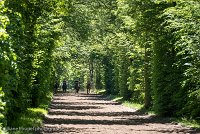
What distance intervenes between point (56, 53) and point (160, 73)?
13811 mm

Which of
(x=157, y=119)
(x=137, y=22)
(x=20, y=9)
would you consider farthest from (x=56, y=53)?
(x=20, y=9)

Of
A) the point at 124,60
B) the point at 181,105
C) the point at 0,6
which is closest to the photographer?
the point at 0,6

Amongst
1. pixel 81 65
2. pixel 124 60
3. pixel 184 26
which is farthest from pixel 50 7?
pixel 81 65

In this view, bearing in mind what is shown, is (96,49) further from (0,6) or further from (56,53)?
(0,6)

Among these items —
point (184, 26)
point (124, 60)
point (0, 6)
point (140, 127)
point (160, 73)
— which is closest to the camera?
point (0, 6)

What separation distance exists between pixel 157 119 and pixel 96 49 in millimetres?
33472

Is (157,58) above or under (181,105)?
above

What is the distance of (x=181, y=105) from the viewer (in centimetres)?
2069

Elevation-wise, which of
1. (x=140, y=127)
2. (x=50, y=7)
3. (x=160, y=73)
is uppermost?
(x=50, y=7)

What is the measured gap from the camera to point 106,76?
172ft

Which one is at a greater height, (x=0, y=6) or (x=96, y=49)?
(x=96, y=49)

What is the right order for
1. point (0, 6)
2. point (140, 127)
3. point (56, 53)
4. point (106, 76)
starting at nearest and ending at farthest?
point (0, 6)
point (140, 127)
point (56, 53)
point (106, 76)

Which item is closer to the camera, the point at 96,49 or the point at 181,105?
the point at 181,105

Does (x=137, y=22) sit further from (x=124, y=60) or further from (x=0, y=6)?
(x=0, y=6)
